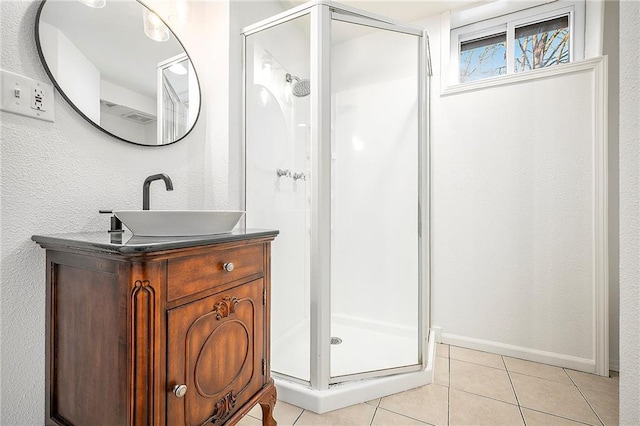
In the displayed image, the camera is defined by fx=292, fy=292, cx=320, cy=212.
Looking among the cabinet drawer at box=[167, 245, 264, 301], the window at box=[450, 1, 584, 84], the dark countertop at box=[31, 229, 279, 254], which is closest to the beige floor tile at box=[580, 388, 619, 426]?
the cabinet drawer at box=[167, 245, 264, 301]

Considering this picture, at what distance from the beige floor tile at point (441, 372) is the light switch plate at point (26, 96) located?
2066 mm

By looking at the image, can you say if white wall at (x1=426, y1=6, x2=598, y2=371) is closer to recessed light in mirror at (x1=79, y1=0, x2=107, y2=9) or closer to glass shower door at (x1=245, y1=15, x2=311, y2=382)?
glass shower door at (x1=245, y1=15, x2=311, y2=382)

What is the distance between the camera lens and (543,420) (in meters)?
1.29

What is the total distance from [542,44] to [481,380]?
2237 mm

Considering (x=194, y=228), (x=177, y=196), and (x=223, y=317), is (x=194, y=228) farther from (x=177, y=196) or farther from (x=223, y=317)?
(x=177, y=196)

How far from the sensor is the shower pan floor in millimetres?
1465

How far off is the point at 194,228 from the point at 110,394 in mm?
479

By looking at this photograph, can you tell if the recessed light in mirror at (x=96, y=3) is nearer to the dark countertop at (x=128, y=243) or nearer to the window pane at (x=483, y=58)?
the dark countertop at (x=128, y=243)

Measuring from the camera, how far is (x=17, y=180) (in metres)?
0.89

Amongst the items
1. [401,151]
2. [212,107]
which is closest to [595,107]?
[401,151]

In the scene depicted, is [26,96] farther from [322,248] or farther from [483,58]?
[483,58]

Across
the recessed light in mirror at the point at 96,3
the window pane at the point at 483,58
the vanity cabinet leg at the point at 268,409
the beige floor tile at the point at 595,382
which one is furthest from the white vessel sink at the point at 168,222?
the window pane at the point at 483,58

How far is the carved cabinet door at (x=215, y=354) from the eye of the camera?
0.80 m

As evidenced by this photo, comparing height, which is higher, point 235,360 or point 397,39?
point 397,39
